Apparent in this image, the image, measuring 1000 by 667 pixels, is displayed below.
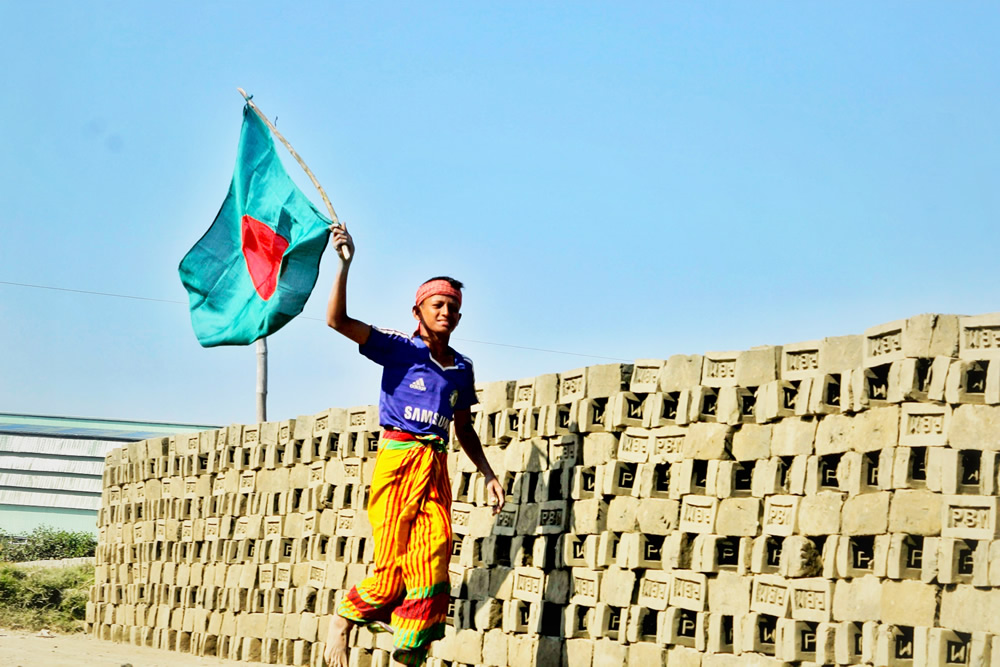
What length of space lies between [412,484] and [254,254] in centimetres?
232

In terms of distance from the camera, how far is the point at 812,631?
5.28m

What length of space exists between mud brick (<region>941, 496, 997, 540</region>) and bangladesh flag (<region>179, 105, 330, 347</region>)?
11.6 feet

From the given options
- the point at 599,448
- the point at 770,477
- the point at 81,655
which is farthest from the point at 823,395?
the point at 81,655

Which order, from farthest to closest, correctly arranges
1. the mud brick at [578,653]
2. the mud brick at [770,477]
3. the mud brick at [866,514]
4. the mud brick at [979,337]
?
the mud brick at [578,653] < the mud brick at [770,477] < the mud brick at [866,514] < the mud brick at [979,337]

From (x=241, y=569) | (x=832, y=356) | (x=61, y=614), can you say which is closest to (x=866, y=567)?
(x=832, y=356)

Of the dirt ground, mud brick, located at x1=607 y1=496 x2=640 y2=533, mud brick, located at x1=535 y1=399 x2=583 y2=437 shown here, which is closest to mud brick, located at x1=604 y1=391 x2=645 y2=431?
mud brick, located at x1=535 y1=399 x2=583 y2=437

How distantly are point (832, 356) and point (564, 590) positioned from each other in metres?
1.96

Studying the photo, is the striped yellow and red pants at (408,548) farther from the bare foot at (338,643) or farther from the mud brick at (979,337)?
the mud brick at (979,337)

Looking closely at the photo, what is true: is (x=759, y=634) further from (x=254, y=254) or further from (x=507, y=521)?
(x=254, y=254)

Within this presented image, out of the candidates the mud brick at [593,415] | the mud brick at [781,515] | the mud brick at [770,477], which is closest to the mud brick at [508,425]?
the mud brick at [593,415]

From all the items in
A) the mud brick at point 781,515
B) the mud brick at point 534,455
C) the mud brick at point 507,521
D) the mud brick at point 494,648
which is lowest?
the mud brick at point 494,648

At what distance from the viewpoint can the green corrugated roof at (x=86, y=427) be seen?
133ft

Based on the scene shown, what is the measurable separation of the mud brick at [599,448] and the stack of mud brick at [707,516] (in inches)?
0.5

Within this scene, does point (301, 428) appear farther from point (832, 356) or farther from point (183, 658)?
point (832, 356)
